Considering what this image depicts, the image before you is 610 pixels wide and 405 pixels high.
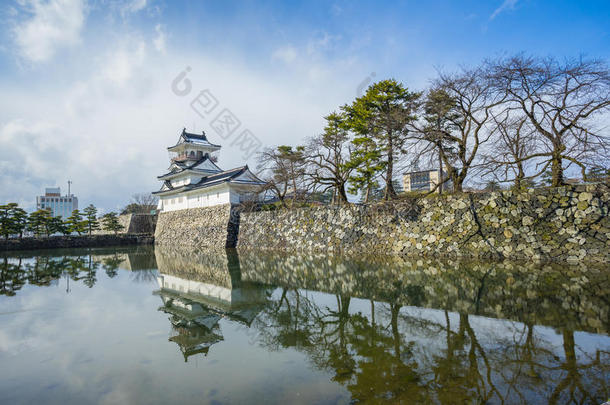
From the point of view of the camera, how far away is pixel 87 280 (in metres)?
8.21

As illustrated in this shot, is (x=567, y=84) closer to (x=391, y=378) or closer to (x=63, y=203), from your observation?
(x=391, y=378)

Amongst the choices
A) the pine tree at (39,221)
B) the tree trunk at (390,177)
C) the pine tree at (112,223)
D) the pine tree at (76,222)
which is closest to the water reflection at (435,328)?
the tree trunk at (390,177)

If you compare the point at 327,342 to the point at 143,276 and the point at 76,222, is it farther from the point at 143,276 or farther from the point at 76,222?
the point at 76,222

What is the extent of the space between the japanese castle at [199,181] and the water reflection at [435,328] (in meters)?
11.5

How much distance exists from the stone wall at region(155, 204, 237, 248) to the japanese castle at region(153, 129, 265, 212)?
589 millimetres

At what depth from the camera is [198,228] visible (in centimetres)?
2123

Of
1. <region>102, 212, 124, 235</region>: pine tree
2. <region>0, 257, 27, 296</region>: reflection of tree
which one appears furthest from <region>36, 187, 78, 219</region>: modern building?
<region>0, 257, 27, 296</region>: reflection of tree

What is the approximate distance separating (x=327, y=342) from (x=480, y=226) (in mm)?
6966

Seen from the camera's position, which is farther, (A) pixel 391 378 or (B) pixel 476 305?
(B) pixel 476 305

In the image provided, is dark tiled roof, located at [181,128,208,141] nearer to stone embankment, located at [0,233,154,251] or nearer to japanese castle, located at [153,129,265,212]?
japanese castle, located at [153,129,265,212]

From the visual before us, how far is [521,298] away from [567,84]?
242 inches

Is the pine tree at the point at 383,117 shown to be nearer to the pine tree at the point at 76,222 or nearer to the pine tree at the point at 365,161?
the pine tree at the point at 365,161

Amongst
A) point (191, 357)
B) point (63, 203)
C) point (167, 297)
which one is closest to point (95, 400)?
point (191, 357)

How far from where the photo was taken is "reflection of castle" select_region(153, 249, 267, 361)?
3760 millimetres
